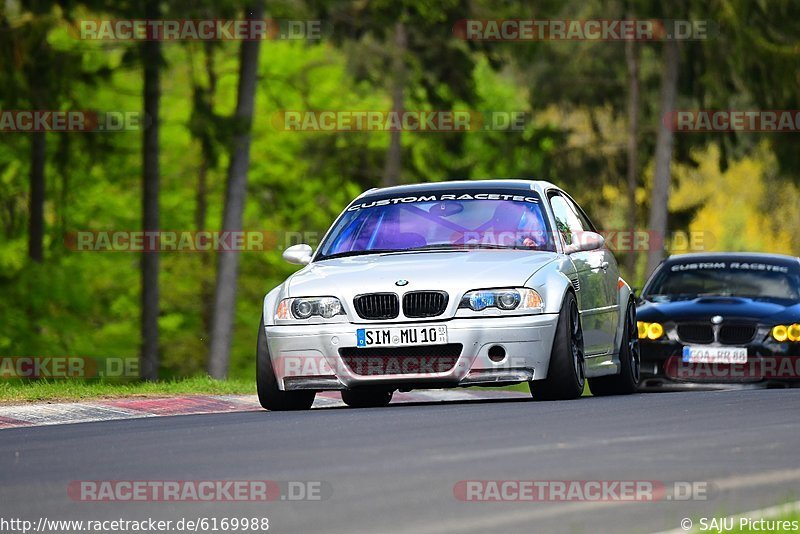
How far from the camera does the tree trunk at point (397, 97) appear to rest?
133 feet

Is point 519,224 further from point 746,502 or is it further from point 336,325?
point 746,502

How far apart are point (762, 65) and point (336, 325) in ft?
86.4

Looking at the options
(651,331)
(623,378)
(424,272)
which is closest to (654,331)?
(651,331)

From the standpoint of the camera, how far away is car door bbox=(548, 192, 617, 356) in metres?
13.6

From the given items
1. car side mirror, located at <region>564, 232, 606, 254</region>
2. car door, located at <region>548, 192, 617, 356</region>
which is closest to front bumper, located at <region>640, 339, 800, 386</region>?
car door, located at <region>548, 192, 617, 356</region>

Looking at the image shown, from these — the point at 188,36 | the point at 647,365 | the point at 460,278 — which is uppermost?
the point at 188,36

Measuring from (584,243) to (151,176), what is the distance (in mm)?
18916

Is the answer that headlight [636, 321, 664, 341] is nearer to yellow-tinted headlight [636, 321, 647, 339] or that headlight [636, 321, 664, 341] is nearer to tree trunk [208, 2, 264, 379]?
yellow-tinted headlight [636, 321, 647, 339]

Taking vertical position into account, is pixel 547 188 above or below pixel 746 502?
above

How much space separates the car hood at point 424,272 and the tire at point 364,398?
1516mm

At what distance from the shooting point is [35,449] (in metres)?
9.96

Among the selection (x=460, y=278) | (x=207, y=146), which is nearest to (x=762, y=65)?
(x=207, y=146)

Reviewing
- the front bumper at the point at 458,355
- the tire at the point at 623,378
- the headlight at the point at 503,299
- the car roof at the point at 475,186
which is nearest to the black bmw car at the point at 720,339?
the tire at the point at 623,378

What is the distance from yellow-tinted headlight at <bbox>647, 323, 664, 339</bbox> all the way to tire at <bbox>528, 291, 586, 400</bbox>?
174 inches
